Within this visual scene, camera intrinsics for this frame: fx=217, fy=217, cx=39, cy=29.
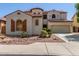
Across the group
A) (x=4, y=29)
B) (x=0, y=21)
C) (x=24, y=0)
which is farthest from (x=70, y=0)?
(x=4, y=29)

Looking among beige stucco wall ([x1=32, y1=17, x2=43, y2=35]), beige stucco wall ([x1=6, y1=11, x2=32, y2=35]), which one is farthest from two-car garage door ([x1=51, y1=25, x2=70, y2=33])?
beige stucco wall ([x1=6, y1=11, x2=32, y2=35])

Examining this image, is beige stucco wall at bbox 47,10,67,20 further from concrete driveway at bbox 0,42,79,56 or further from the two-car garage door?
concrete driveway at bbox 0,42,79,56

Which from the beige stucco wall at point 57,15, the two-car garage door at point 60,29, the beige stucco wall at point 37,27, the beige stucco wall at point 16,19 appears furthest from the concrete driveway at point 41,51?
the beige stucco wall at point 57,15

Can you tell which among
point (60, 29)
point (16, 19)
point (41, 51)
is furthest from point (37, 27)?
point (41, 51)

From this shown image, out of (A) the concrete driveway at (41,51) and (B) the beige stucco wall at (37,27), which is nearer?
(A) the concrete driveway at (41,51)

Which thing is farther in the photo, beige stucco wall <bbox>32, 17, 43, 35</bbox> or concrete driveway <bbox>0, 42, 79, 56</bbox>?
beige stucco wall <bbox>32, 17, 43, 35</bbox>

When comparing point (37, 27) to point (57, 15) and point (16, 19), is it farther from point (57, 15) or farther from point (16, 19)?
point (57, 15)

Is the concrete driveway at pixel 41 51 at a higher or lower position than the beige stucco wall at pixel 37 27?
lower

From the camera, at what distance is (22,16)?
80.5 ft

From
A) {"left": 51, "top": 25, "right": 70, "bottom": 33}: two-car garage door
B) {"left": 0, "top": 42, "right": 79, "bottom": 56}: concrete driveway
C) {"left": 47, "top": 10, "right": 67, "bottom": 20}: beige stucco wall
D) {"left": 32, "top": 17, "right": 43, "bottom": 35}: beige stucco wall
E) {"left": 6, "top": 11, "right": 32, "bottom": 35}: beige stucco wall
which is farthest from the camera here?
{"left": 47, "top": 10, "right": 67, "bottom": 20}: beige stucco wall

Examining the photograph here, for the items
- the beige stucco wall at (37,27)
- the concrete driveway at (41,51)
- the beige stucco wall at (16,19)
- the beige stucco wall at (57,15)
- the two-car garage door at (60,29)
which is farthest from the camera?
the beige stucco wall at (57,15)

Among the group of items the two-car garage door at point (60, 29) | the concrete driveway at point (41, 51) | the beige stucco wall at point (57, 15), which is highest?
the beige stucco wall at point (57, 15)

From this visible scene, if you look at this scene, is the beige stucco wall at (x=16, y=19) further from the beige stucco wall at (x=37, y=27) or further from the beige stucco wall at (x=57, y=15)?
the beige stucco wall at (x=57, y=15)

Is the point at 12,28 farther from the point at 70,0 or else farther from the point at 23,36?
the point at 70,0
